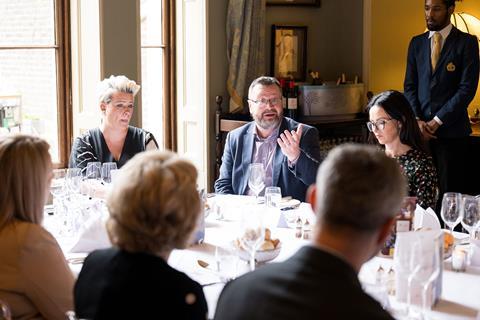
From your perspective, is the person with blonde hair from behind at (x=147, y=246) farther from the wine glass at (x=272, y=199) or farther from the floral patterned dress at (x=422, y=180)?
the floral patterned dress at (x=422, y=180)

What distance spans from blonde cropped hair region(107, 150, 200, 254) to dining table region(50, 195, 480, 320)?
410 millimetres

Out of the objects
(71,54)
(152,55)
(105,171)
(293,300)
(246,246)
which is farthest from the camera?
(152,55)

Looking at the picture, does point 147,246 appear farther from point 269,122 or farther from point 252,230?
point 269,122

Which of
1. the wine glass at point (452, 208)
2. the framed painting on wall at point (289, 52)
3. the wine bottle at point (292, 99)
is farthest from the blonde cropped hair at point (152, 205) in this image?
the framed painting on wall at point (289, 52)

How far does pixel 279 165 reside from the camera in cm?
390

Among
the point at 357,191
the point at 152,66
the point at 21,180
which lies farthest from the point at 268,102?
the point at 357,191

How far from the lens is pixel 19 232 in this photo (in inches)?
79.3

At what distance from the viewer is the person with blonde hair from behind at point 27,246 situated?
1995 millimetres

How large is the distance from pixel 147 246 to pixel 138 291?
11 centimetres

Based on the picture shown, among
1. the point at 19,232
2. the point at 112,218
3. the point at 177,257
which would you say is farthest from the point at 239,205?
the point at 112,218

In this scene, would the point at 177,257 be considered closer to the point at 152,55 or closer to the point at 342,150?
the point at 342,150

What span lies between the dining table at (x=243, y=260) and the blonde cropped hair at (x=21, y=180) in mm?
422

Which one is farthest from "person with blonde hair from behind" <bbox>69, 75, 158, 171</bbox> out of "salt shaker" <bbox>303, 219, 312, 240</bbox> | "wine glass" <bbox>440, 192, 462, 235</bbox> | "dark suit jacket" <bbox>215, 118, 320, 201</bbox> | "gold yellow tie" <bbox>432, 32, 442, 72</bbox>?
"gold yellow tie" <bbox>432, 32, 442, 72</bbox>

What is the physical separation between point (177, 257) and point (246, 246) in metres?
0.30
